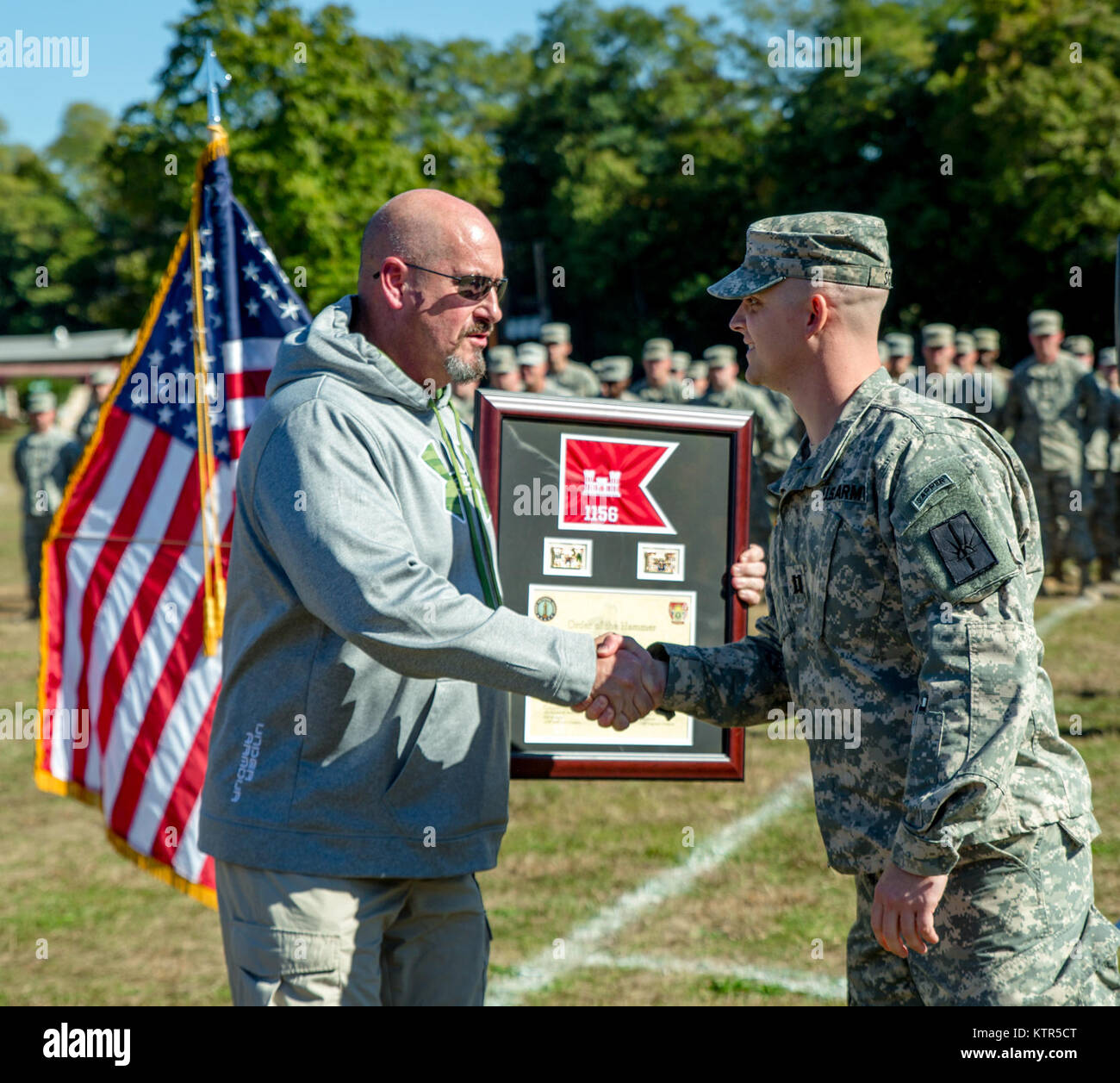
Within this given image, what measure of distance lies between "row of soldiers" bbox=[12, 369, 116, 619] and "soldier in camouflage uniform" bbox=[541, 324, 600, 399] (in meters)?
5.29

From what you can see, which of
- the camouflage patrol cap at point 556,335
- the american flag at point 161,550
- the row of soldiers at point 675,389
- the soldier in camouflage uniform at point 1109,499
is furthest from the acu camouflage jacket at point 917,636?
the camouflage patrol cap at point 556,335

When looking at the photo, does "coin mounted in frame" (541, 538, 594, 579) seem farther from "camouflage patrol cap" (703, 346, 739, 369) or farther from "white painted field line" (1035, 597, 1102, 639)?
"camouflage patrol cap" (703, 346, 739, 369)

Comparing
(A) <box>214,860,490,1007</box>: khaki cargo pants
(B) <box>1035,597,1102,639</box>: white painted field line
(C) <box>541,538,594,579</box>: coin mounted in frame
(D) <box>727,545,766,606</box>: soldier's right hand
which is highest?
(C) <box>541,538,594,579</box>: coin mounted in frame

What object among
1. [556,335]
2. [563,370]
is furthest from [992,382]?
[556,335]

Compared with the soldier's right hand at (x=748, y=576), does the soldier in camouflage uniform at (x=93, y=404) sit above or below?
above

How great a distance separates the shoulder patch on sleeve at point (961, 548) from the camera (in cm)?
245

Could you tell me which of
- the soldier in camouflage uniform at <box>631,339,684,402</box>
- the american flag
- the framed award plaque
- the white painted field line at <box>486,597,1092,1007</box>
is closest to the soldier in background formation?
the soldier in camouflage uniform at <box>631,339,684,402</box>

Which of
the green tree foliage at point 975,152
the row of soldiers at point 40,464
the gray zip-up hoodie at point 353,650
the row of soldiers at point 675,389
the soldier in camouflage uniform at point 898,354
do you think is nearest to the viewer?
the gray zip-up hoodie at point 353,650

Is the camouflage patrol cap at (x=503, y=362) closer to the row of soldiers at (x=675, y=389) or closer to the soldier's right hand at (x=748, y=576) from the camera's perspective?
the row of soldiers at (x=675, y=389)

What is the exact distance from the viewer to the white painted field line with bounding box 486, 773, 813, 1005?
4.81m

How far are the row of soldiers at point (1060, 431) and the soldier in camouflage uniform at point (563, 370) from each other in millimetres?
3564

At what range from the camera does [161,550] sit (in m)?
4.87
